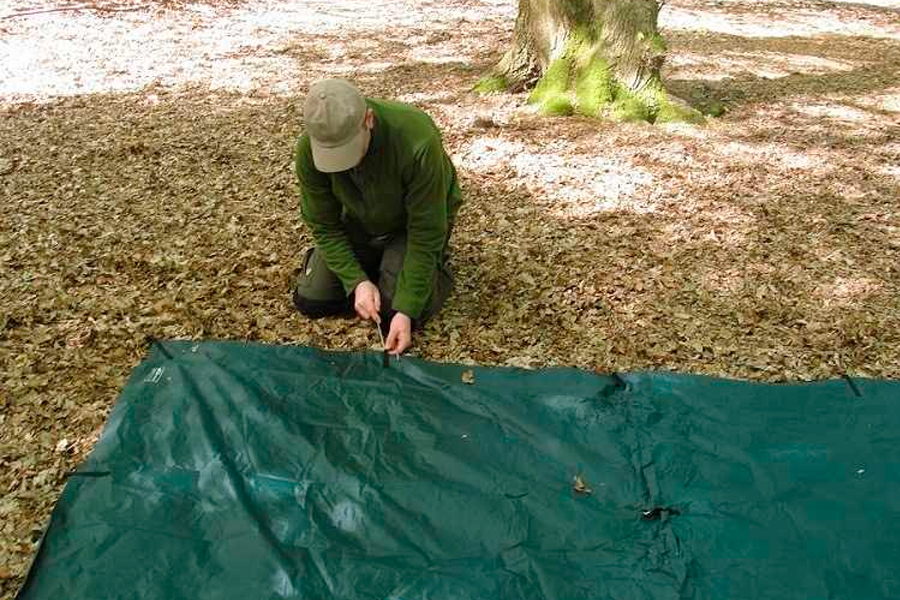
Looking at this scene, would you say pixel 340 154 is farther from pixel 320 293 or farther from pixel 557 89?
pixel 557 89

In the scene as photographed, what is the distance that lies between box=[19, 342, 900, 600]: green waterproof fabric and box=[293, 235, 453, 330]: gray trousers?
381 millimetres

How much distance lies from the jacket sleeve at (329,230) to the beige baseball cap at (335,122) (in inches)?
16.1

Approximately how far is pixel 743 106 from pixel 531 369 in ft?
13.5

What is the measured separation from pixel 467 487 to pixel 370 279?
3.98 feet

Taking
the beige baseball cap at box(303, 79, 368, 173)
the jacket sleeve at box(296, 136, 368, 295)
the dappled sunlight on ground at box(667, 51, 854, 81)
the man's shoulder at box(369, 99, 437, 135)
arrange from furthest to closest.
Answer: the dappled sunlight on ground at box(667, 51, 854, 81)
the jacket sleeve at box(296, 136, 368, 295)
the man's shoulder at box(369, 99, 437, 135)
the beige baseball cap at box(303, 79, 368, 173)

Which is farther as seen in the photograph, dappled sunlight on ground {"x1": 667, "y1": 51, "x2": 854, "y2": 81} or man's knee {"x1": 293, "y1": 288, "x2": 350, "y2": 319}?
dappled sunlight on ground {"x1": 667, "y1": 51, "x2": 854, "y2": 81}

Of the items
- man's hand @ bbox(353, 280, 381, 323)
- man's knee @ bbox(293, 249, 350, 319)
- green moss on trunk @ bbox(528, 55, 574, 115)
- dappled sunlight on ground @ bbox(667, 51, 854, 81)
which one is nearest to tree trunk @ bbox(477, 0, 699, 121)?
green moss on trunk @ bbox(528, 55, 574, 115)

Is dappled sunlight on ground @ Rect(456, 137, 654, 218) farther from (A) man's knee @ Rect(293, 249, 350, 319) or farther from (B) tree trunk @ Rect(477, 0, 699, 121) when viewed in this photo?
(A) man's knee @ Rect(293, 249, 350, 319)

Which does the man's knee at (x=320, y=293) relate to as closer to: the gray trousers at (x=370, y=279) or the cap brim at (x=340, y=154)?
the gray trousers at (x=370, y=279)

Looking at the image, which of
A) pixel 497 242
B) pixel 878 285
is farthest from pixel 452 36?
pixel 878 285

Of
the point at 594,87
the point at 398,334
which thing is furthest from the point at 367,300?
the point at 594,87

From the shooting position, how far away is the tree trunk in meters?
5.12

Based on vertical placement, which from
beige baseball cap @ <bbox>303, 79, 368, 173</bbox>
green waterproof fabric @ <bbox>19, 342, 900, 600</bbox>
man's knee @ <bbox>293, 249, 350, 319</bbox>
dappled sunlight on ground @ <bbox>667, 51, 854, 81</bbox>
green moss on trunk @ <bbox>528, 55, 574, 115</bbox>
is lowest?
green waterproof fabric @ <bbox>19, 342, 900, 600</bbox>

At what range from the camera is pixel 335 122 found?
2221 mm
